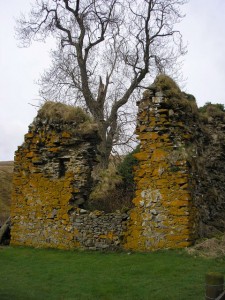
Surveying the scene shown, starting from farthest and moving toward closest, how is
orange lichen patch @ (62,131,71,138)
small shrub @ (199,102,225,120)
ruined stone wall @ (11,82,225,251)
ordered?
1. small shrub @ (199,102,225,120)
2. orange lichen patch @ (62,131,71,138)
3. ruined stone wall @ (11,82,225,251)

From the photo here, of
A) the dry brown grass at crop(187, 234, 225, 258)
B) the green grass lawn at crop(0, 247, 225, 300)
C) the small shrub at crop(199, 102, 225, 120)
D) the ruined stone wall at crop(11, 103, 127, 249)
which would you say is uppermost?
the small shrub at crop(199, 102, 225, 120)

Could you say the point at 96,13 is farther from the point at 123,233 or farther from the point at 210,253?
the point at 210,253

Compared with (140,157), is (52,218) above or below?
below

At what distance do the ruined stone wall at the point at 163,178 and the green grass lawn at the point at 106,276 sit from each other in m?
0.54

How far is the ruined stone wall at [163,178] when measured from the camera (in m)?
9.80

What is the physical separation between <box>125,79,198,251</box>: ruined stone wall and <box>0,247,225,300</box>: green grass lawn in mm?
Answer: 539

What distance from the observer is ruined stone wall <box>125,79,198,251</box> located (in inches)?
386

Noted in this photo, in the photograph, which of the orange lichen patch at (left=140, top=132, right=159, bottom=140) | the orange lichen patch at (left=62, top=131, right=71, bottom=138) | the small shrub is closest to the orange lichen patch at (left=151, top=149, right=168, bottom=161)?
the orange lichen patch at (left=140, top=132, right=159, bottom=140)

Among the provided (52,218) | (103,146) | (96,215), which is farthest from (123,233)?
(103,146)

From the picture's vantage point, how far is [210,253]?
8.94 metres

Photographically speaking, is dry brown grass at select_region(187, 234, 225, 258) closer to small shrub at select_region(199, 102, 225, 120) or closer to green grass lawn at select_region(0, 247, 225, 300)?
green grass lawn at select_region(0, 247, 225, 300)

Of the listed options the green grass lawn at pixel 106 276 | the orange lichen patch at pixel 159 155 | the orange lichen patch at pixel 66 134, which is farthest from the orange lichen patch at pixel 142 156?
the orange lichen patch at pixel 66 134

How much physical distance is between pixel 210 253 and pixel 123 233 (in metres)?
2.44

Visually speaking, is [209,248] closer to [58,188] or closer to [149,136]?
[149,136]
